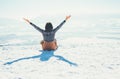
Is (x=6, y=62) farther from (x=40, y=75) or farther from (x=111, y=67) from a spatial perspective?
(x=111, y=67)

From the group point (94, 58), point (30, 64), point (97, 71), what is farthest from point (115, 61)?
point (30, 64)

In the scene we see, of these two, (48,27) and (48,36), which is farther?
(48,36)

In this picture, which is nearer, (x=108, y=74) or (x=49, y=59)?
(x=108, y=74)

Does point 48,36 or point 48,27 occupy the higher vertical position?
point 48,27

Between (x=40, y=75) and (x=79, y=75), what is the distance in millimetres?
1383

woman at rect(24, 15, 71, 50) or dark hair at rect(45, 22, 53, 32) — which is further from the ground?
dark hair at rect(45, 22, 53, 32)

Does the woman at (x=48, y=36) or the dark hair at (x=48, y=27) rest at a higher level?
the dark hair at (x=48, y=27)

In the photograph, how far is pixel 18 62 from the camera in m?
10.9

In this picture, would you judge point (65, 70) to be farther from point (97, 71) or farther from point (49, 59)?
point (49, 59)

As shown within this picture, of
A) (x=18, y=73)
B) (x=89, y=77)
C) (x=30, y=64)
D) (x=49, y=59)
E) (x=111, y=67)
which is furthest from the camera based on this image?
(x=49, y=59)

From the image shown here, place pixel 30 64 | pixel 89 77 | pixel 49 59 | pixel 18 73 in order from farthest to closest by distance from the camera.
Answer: pixel 49 59, pixel 30 64, pixel 18 73, pixel 89 77

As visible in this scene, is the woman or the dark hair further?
the woman

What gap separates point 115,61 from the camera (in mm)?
10938

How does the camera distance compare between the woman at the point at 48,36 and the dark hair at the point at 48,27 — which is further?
the woman at the point at 48,36
